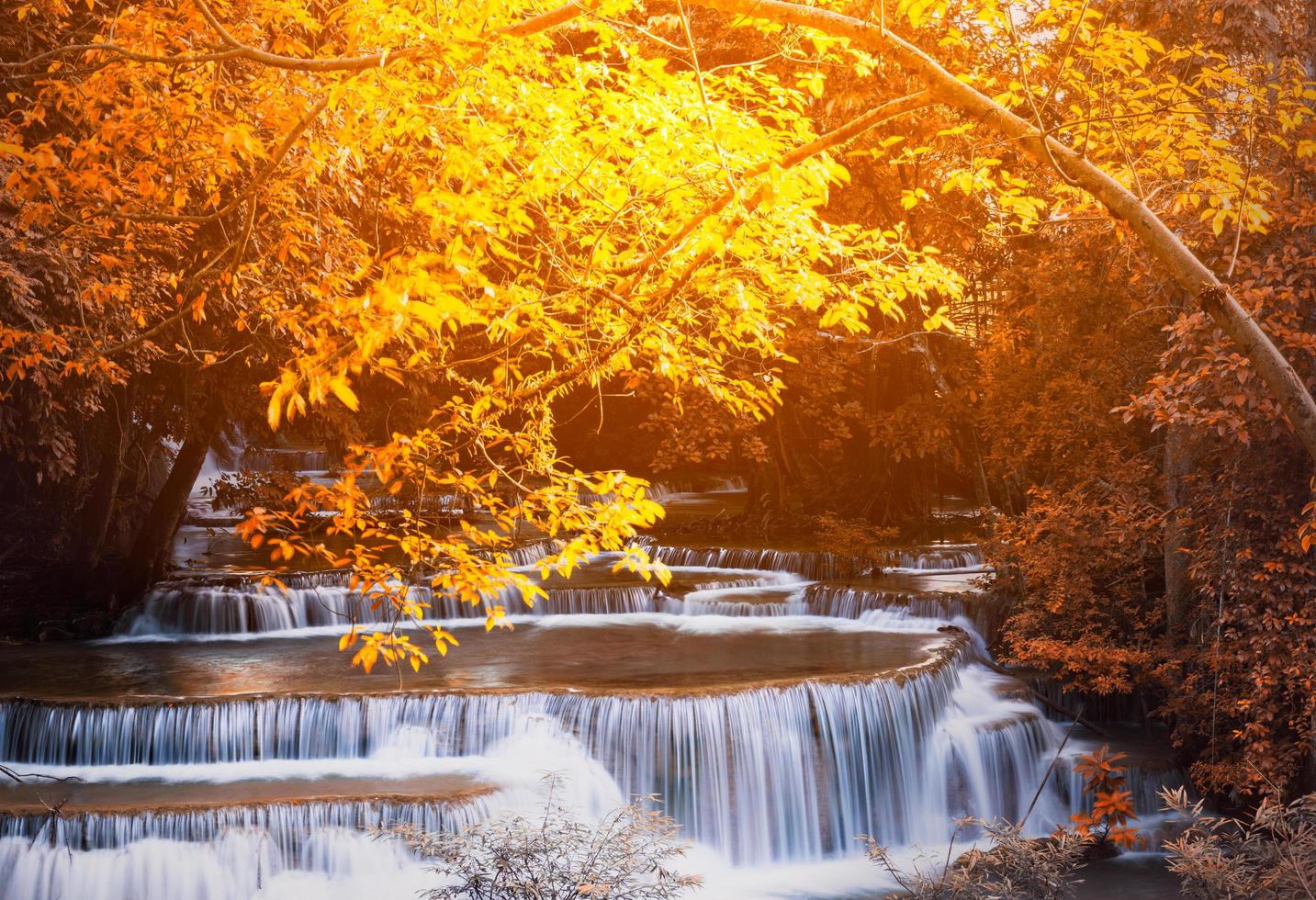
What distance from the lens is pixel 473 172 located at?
15.0 feet

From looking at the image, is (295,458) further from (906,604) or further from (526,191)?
(526,191)

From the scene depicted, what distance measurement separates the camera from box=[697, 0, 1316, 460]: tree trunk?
4.07 m

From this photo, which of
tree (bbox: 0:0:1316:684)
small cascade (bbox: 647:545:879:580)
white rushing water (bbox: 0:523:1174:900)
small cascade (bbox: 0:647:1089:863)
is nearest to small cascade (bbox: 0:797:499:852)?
white rushing water (bbox: 0:523:1174:900)

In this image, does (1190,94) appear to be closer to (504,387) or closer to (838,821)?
(504,387)

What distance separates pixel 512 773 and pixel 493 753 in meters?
0.50

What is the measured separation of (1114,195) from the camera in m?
4.27

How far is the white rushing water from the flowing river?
0.06ft

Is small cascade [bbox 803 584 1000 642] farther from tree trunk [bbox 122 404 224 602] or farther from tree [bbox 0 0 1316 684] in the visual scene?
tree trunk [bbox 122 404 224 602]

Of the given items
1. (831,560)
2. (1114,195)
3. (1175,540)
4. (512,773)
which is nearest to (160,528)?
(512,773)

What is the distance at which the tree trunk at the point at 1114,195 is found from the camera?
407 cm

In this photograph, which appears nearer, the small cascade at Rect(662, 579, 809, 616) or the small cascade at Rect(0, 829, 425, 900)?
the small cascade at Rect(0, 829, 425, 900)

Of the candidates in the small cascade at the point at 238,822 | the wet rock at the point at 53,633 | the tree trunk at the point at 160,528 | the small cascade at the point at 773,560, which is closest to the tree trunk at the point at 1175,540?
the small cascade at the point at 773,560

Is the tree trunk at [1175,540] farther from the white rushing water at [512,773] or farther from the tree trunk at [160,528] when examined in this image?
the tree trunk at [160,528]

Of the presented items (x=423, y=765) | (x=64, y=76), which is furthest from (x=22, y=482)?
(x=64, y=76)
